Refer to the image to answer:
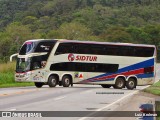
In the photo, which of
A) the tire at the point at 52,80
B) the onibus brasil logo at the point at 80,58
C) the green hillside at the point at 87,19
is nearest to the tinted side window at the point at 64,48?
the onibus brasil logo at the point at 80,58

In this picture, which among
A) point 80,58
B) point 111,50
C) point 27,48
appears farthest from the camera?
point 111,50

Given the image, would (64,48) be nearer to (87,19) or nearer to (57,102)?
(57,102)

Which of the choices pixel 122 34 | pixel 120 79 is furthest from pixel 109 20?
pixel 120 79

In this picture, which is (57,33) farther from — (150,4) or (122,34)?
(150,4)

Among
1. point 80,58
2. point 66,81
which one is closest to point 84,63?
point 80,58

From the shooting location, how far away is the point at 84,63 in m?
37.5

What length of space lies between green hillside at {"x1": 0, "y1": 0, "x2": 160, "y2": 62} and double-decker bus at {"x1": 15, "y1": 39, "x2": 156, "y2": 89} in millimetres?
72890

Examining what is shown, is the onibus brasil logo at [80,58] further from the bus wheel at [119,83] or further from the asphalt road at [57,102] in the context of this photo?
the asphalt road at [57,102]

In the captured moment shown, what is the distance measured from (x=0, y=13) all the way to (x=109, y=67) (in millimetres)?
139391

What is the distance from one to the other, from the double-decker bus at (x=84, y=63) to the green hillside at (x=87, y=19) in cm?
7289

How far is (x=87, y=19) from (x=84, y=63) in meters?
116

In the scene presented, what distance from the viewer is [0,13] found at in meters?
174

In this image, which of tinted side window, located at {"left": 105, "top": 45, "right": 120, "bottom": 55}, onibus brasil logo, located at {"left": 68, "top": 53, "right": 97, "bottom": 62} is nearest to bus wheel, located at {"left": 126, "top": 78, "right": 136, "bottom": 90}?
tinted side window, located at {"left": 105, "top": 45, "right": 120, "bottom": 55}

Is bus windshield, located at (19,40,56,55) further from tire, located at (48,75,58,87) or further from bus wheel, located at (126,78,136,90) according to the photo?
bus wheel, located at (126,78,136,90)
